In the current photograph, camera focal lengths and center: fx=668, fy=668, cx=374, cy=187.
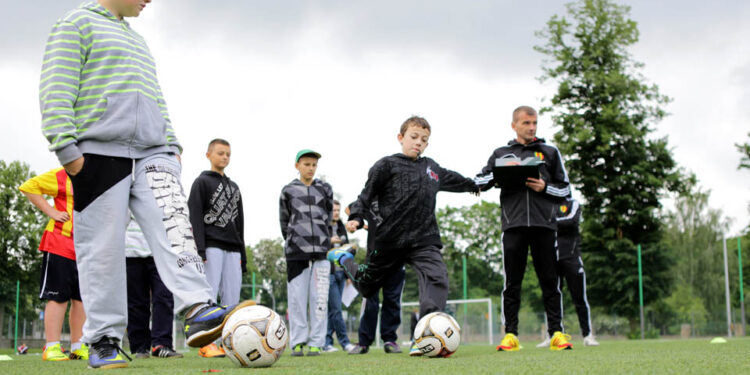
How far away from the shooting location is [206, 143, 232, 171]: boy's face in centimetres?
686

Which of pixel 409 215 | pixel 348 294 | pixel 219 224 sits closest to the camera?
pixel 409 215

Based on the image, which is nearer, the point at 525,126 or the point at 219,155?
the point at 525,126

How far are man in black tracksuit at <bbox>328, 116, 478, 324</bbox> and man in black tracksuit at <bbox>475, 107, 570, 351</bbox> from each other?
623mm

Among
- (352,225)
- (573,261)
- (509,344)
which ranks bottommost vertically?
(509,344)

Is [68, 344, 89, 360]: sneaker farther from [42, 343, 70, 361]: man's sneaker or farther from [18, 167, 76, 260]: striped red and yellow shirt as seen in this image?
[18, 167, 76, 260]: striped red and yellow shirt

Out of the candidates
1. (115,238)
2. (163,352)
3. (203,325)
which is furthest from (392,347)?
(115,238)

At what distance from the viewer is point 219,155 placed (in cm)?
686

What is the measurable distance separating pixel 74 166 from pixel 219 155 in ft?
11.5

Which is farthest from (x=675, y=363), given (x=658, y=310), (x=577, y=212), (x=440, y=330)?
(x=658, y=310)

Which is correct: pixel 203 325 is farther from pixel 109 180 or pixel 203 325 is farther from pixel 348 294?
pixel 348 294

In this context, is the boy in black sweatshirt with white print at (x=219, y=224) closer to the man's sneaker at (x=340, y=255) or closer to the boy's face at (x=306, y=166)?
the boy's face at (x=306, y=166)

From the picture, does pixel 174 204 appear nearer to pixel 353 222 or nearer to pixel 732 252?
pixel 353 222

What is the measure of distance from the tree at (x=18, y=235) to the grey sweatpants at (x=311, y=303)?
83.3 ft

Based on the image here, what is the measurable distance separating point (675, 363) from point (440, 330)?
1.63 meters
